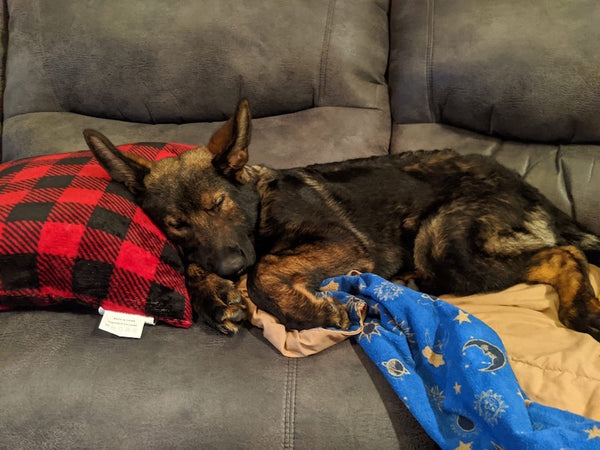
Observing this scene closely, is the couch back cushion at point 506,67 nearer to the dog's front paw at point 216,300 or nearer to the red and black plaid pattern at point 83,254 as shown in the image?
the dog's front paw at point 216,300

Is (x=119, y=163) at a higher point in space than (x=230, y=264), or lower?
higher

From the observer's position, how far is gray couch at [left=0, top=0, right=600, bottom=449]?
2.12 metres

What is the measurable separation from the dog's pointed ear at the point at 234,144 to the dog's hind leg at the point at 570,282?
4.56ft

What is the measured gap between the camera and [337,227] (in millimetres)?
2016

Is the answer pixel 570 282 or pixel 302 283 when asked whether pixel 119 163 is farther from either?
pixel 570 282

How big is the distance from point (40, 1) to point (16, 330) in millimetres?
2097

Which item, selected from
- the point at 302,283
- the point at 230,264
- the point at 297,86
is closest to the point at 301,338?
the point at 302,283

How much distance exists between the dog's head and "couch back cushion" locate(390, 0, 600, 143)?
1202 millimetres

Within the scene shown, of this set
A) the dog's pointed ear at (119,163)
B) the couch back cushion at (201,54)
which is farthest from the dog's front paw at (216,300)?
the couch back cushion at (201,54)

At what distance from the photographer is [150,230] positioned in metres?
1.83

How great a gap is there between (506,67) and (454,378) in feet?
5.54

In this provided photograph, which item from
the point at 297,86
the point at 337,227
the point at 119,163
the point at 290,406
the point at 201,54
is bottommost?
the point at 290,406

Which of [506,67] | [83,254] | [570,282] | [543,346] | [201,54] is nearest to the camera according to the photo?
[543,346]

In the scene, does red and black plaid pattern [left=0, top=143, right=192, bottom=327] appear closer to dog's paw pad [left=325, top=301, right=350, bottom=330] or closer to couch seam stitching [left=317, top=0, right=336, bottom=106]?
dog's paw pad [left=325, top=301, right=350, bottom=330]
